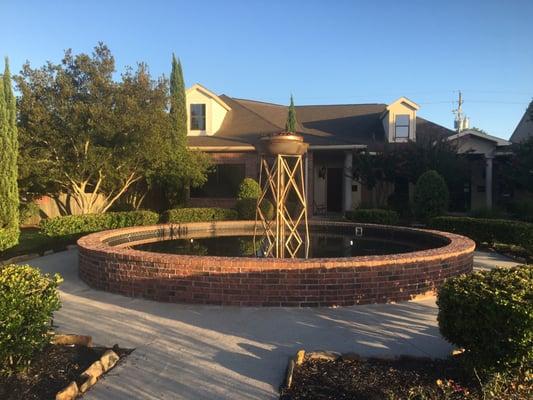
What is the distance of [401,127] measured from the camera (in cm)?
2086

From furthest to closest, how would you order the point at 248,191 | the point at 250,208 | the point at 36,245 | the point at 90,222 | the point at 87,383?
1. the point at 248,191
2. the point at 250,208
3. the point at 90,222
4. the point at 36,245
5. the point at 87,383

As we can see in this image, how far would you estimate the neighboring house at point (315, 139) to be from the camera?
2031cm

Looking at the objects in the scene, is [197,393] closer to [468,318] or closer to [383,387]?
[383,387]

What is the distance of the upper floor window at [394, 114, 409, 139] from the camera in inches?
819

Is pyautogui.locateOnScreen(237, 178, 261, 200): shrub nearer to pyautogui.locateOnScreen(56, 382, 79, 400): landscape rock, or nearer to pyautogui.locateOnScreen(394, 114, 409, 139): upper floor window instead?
pyautogui.locateOnScreen(394, 114, 409, 139): upper floor window

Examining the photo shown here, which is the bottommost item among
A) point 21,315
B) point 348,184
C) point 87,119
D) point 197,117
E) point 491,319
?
point 21,315

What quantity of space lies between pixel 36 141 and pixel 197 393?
12393 millimetres

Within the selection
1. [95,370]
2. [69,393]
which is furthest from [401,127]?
[69,393]

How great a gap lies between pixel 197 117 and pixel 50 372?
19.2m

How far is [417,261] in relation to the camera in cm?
650

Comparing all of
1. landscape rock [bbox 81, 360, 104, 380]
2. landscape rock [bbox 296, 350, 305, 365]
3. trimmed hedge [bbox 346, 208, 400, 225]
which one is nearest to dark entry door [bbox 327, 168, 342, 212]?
trimmed hedge [bbox 346, 208, 400, 225]

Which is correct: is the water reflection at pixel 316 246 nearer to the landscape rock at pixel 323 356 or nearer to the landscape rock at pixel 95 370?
the landscape rock at pixel 323 356

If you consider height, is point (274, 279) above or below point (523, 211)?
below

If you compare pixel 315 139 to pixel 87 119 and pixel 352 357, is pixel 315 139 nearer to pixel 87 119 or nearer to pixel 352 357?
pixel 87 119
